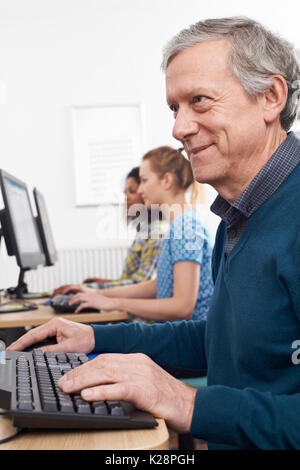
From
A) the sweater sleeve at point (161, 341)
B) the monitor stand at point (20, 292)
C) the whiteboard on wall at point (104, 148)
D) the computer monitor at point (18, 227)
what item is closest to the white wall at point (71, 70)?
the whiteboard on wall at point (104, 148)

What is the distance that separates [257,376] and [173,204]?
4.46 feet

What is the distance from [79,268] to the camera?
183 inches

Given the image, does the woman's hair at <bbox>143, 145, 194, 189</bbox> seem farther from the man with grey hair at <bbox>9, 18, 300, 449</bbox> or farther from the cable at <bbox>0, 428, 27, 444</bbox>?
the cable at <bbox>0, 428, 27, 444</bbox>

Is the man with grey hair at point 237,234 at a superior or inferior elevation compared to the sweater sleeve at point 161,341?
superior

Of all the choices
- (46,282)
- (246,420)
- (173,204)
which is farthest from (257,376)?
(46,282)

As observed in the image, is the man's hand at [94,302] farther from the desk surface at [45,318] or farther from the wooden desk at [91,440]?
the wooden desk at [91,440]

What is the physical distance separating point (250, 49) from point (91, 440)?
685 mm

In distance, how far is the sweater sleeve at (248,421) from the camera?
62cm

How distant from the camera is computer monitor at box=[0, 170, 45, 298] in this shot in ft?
6.42

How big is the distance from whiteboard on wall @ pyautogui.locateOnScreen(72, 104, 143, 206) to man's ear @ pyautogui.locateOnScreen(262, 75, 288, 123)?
3.69m

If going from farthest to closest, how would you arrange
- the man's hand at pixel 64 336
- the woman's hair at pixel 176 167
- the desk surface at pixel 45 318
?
the woman's hair at pixel 176 167, the desk surface at pixel 45 318, the man's hand at pixel 64 336

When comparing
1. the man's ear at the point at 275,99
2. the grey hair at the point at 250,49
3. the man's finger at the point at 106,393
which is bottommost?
the man's finger at the point at 106,393

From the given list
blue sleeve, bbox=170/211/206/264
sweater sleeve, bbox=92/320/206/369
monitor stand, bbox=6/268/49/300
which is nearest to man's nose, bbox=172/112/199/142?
sweater sleeve, bbox=92/320/206/369

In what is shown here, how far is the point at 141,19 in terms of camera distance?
463 centimetres
